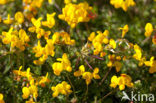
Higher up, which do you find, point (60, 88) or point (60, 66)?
point (60, 66)

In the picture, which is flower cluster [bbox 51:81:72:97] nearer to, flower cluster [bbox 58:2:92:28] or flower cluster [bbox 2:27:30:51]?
flower cluster [bbox 2:27:30:51]

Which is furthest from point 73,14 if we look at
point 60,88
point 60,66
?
point 60,88

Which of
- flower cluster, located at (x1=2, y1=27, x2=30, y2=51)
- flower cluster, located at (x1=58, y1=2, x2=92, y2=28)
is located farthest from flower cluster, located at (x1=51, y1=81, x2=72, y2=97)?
flower cluster, located at (x1=58, y1=2, x2=92, y2=28)

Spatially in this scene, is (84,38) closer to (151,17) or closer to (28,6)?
(28,6)

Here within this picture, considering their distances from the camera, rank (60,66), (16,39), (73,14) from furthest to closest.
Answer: (73,14)
(16,39)
(60,66)

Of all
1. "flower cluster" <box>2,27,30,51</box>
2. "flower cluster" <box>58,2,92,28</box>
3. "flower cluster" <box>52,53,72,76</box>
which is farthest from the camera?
"flower cluster" <box>58,2,92,28</box>

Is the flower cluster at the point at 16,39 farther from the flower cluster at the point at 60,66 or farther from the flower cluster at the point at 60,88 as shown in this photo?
the flower cluster at the point at 60,88

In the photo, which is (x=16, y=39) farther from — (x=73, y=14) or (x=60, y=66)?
(x=73, y=14)

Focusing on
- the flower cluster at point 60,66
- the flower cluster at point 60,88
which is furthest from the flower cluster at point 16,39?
the flower cluster at point 60,88

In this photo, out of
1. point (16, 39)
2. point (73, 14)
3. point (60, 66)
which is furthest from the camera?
point (73, 14)

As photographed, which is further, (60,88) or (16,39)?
(16,39)

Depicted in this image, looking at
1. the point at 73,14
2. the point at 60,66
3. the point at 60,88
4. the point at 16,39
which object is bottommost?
the point at 60,88
